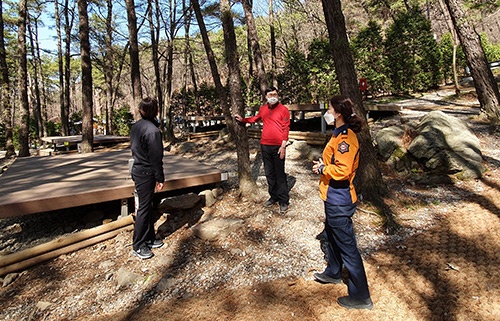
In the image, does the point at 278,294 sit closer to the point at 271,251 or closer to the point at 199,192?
the point at 271,251

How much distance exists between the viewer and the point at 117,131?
74.5 ft

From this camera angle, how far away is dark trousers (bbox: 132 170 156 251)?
3.14 meters

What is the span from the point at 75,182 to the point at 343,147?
13.3 feet

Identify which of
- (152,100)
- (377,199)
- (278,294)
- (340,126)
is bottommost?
(278,294)

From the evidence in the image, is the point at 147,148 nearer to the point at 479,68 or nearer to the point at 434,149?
the point at 434,149

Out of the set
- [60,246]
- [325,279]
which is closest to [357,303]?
[325,279]

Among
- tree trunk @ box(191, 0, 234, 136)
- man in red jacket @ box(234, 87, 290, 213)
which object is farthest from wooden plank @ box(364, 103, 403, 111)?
man in red jacket @ box(234, 87, 290, 213)

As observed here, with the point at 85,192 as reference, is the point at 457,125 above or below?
above

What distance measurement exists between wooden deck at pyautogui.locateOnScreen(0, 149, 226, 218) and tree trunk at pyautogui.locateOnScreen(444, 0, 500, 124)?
6.66 m

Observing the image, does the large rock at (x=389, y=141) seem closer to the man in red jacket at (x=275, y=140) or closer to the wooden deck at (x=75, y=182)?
the man in red jacket at (x=275, y=140)

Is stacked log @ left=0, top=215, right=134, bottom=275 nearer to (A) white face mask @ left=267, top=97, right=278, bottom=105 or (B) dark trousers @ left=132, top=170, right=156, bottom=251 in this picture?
(B) dark trousers @ left=132, top=170, right=156, bottom=251

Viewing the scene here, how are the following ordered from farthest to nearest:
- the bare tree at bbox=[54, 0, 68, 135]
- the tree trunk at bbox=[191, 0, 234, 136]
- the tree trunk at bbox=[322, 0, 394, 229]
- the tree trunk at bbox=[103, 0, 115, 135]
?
the bare tree at bbox=[54, 0, 68, 135], the tree trunk at bbox=[103, 0, 115, 135], the tree trunk at bbox=[191, 0, 234, 136], the tree trunk at bbox=[322, 0, 394, 229]

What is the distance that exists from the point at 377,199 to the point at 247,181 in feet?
6.32

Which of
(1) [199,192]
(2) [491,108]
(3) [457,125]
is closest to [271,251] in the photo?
(1) [199,192]
